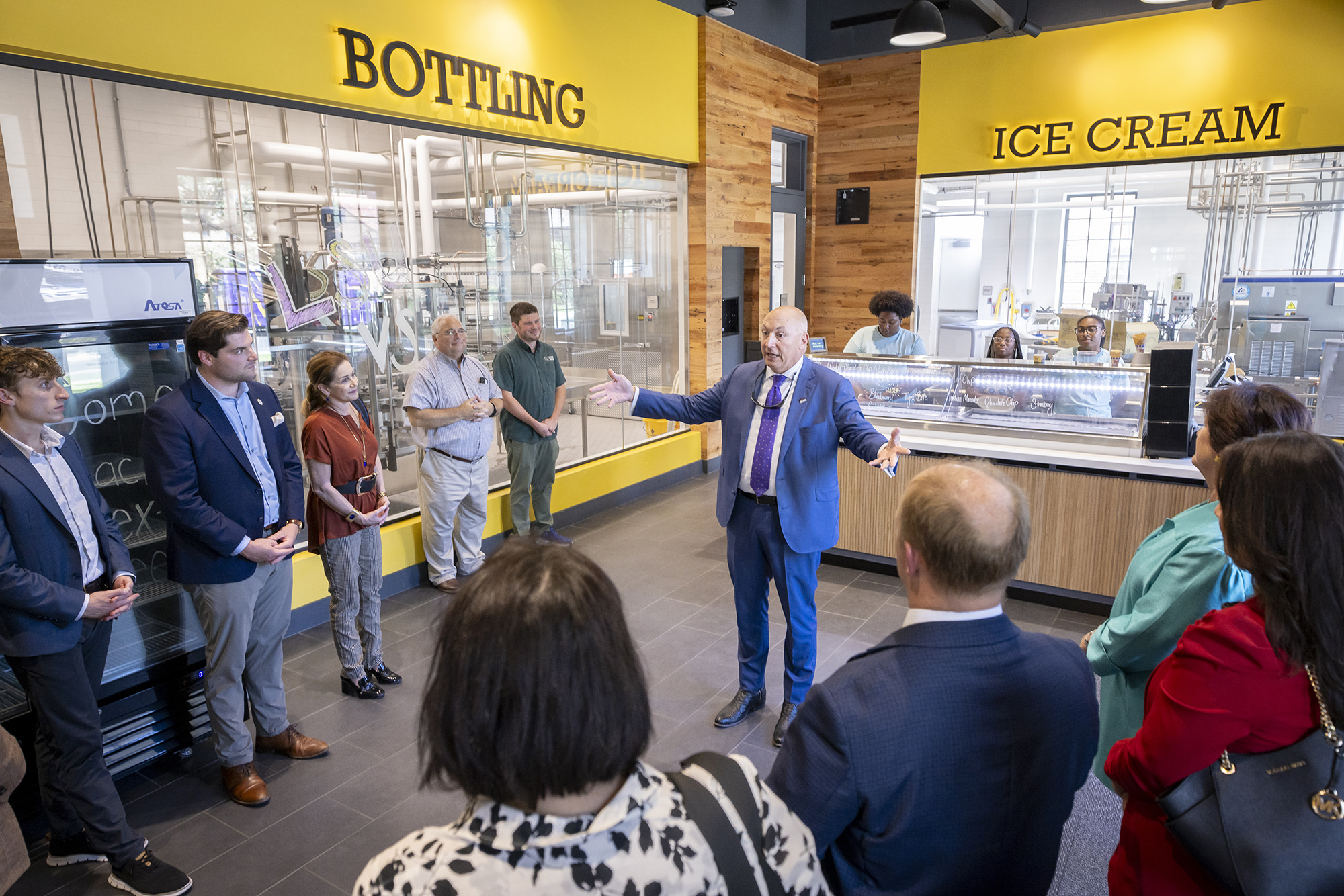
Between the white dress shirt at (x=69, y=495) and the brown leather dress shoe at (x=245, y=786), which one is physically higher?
the white dress shirt at (x=69, y=495)

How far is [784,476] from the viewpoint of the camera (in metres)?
3.33

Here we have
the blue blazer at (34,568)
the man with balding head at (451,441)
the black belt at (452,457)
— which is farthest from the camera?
the black belt at (452,457)

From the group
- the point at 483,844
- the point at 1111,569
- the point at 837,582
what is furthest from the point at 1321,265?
the point at 483,844

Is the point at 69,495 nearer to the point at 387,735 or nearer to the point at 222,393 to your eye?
the point at 222,393

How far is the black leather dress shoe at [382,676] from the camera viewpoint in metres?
3.94

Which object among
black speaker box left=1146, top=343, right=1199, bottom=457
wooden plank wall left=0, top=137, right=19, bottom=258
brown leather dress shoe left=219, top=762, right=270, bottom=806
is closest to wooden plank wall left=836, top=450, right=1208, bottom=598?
black speaker box left=1146, top=343, right=1199, bottom=457

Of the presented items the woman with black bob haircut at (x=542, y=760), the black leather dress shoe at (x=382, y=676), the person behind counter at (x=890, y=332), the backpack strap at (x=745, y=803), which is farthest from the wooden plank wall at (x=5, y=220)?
the person behind counter at (x=890, y=332)

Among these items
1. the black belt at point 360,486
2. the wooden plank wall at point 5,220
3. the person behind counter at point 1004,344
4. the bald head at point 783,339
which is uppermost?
the wooden plank wall at point 5,220

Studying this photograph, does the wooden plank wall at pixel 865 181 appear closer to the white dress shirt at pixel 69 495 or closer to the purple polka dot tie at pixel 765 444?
the purple polka dot tie at pixel 765 444

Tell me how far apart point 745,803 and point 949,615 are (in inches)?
18.5

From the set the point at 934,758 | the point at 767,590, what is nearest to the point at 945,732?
the point at 934,758

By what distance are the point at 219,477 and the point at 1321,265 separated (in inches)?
361

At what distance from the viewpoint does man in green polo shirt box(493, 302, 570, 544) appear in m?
5.57

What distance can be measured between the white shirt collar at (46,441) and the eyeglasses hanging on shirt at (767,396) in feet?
8.06
